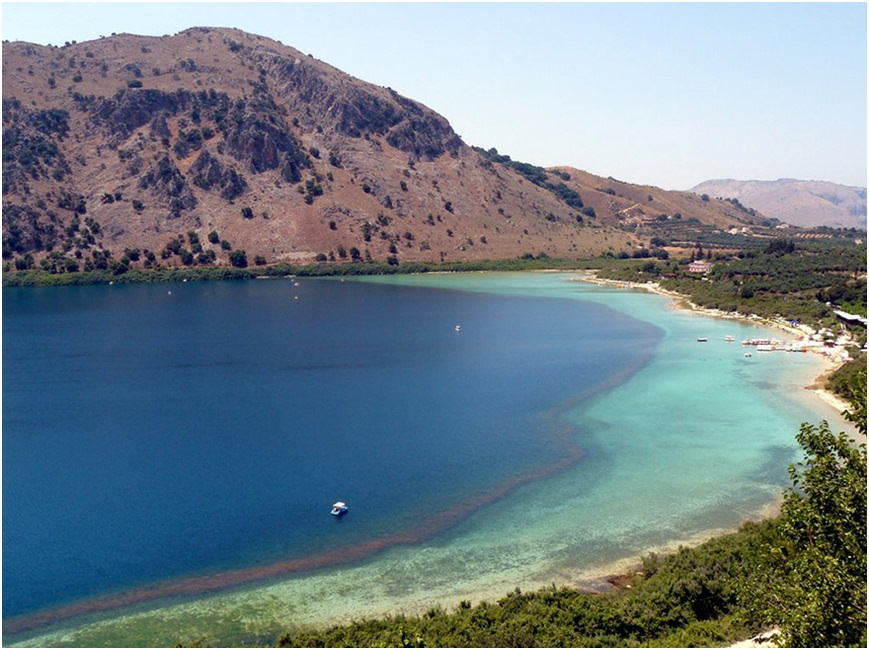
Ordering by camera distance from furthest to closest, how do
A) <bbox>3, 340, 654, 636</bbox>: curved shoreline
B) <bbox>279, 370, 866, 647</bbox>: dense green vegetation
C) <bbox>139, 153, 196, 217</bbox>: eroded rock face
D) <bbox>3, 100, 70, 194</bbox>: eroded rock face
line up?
1. <bbox>139, 153, 196, 217</bbox>: eroded rock face
2. <bbox>3, 100, 70, 194</bbox>: eroded rock face
3. <bbox>3, 340, 654, 636</bbox>: curved shoreline
4. <bbox>279, 370, 866, 647</bbox>: dense green vegetation

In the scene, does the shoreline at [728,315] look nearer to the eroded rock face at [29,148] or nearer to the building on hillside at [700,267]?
the building on hillside at [700,267]

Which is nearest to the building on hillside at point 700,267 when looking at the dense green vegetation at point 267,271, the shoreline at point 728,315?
the shoreline at point 728,315

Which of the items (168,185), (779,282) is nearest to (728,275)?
(779,282)

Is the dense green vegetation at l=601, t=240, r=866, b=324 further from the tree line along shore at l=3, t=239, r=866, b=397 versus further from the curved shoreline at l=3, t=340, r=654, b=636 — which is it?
the curved shoreline at l=3, t=340, r=654, b=636

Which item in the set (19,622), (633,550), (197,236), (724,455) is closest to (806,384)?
(724,455)

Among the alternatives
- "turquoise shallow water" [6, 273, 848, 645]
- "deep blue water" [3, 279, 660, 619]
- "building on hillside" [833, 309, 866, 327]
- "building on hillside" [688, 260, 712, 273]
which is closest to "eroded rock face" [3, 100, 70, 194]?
"deep blue water" [3, 279, 660, 619]

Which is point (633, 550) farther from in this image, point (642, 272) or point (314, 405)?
point (642, 272)
